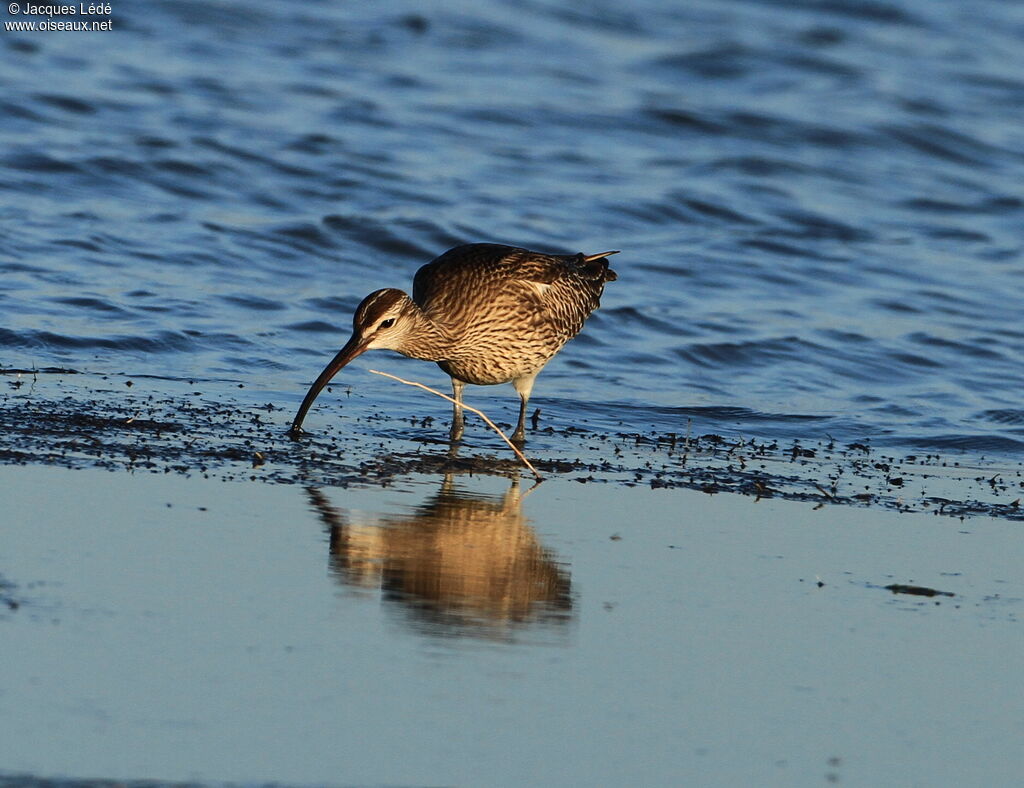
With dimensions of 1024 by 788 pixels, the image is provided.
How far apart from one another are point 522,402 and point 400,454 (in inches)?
58.4

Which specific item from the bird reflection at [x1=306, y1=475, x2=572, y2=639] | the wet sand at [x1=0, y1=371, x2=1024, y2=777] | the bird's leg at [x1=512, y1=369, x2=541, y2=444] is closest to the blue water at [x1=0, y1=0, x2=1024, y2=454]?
the bird's leg at [x1=512, y1=369, x2=541, y2=444]

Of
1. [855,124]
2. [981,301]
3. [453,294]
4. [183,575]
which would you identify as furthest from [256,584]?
[855,124]

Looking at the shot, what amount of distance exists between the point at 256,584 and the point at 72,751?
1.58 meters

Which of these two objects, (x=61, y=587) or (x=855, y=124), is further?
(x=855, y=124)

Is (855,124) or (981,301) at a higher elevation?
(855,124)

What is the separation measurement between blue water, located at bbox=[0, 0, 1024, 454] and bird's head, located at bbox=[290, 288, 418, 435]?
84 cm

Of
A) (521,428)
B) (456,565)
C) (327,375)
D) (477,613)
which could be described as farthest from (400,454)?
(477,613)

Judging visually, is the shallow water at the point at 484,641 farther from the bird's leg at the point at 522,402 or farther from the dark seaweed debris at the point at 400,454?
the bird's leg at the point at 522,402

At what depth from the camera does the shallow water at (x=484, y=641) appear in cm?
435

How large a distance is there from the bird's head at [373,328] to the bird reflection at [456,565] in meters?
1.37

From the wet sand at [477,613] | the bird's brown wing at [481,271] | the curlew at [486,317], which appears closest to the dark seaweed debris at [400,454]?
the wet sand at [477,613]

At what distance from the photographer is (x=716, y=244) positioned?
52.2 ft

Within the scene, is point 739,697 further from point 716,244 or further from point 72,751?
point 716,244

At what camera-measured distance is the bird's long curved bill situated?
27.9 ft
